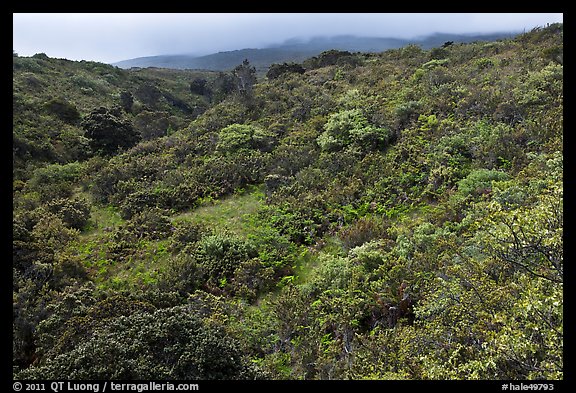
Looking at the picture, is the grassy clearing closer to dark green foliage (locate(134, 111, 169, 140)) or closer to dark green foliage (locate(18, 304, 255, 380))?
dark green foliage (locate(18, 304, 255, 380))

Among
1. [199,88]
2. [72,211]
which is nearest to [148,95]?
[199,88]

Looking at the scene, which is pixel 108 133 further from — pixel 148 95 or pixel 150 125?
pixel 148 95

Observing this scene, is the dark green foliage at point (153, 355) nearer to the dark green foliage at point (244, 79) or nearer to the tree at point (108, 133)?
the tree at point (108, 133)

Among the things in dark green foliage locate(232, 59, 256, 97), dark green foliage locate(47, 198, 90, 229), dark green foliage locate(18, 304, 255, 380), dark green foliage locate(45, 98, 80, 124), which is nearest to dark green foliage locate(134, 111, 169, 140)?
dark green foliage locate(45, 98, 80, 124)

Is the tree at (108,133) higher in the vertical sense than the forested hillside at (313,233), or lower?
higher

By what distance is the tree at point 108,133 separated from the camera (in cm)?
2506

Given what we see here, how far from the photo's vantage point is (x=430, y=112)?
734 inches

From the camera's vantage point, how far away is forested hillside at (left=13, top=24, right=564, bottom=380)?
18.9ft

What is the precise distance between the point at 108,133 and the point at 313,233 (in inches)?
762

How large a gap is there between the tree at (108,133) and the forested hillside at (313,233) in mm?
146

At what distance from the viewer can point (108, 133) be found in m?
25.4

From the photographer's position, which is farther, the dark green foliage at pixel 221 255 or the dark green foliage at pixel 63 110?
the dark green foliage at pixel 63 110

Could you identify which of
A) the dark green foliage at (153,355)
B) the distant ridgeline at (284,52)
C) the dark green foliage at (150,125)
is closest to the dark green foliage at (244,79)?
the dark green foliage at (150,125)
